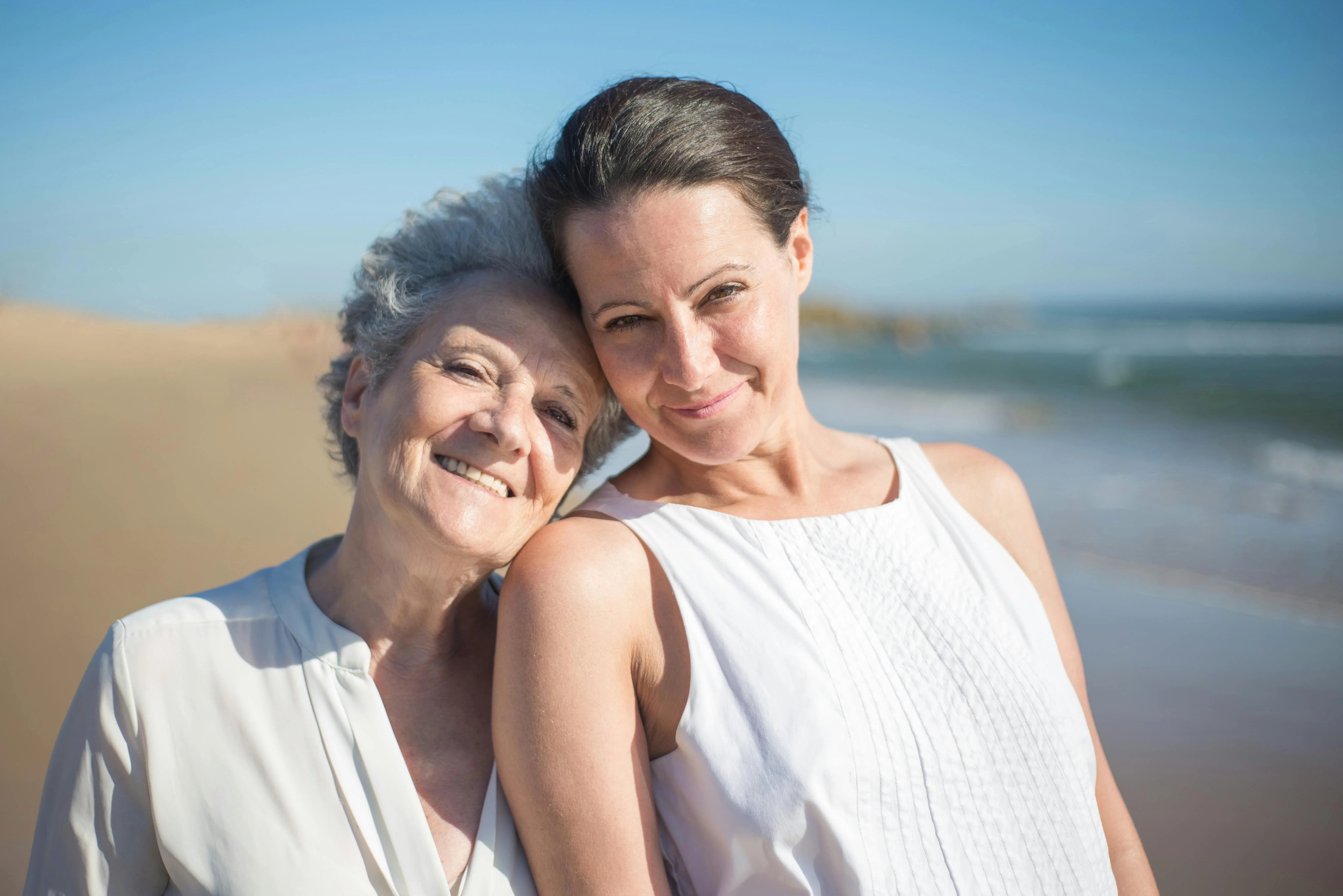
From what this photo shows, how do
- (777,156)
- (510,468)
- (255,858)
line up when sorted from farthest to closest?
(777,156), (510,468), (255,858)

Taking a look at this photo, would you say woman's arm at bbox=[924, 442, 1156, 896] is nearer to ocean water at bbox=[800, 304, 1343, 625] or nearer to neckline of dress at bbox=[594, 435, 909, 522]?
neckline of dress at bbox=[594, 435, 909, 522]

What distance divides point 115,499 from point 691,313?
807 centimetres

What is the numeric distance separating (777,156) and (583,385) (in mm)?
709

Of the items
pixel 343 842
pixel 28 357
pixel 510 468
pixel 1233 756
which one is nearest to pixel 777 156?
pixel 510 468

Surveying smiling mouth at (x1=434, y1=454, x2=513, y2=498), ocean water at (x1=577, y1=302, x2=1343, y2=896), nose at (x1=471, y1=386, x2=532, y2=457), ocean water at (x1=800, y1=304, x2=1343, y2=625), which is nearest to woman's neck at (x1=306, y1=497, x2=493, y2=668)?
smiling mouth at (x1=434, y1=454, x2=513, y2=498)

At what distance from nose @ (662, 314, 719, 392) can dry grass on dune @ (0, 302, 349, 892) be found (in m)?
2.42

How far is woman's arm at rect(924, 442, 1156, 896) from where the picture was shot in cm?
214

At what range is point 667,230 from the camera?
70.9 inches

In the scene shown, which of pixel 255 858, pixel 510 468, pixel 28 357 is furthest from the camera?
pixel 28 357

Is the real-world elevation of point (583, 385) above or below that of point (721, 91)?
below

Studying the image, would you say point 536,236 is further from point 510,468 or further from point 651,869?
point 651,869

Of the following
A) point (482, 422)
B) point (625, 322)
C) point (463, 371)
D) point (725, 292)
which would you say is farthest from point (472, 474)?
point (725, 292)

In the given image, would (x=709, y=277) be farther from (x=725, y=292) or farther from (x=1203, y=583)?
(x=1203, y=583)

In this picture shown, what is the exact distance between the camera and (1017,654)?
2.05m
